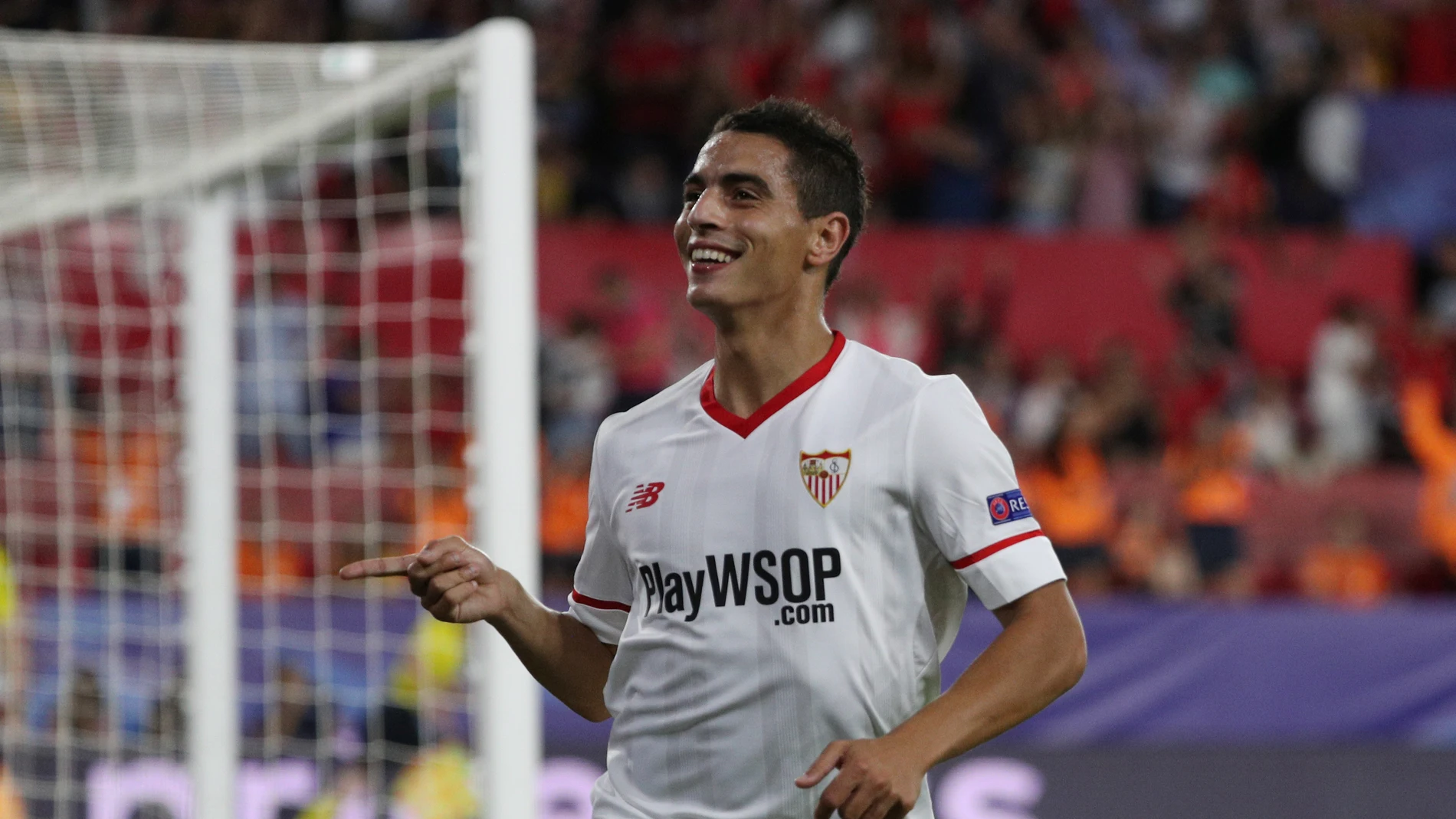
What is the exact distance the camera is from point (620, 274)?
934 cm

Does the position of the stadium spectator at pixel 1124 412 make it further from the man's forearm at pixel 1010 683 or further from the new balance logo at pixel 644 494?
the man's forearm at pixel 1010 683

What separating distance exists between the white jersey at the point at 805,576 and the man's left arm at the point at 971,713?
0.19 ft

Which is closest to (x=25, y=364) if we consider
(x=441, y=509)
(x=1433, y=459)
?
(x=441, y=509)

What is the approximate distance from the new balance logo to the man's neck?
17cm

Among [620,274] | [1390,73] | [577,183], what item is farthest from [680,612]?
[1390,73]

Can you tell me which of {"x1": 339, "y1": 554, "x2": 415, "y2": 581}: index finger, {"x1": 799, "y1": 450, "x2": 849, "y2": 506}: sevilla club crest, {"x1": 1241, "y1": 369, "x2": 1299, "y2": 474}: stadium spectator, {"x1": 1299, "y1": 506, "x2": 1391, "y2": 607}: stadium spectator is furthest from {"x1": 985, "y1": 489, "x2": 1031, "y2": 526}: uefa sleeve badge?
{"x1": 1241, "y1": 369, "x2": 1299, "y2": 474}: stadium spectator

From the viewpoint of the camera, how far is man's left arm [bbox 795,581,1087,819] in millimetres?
2322

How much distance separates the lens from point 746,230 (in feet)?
9.21

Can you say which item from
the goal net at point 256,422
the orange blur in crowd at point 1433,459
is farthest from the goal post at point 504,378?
the orange blur in crowd at point 1433,459

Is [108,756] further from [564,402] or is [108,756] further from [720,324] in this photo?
[720,324]

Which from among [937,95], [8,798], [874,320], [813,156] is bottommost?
[8,798]

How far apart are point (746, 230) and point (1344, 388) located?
315 inches

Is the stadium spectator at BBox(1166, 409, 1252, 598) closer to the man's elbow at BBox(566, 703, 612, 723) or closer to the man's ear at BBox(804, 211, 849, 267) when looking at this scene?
the man's elbow at BBox(566, 703, 612, 723)

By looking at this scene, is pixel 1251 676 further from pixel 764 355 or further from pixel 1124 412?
pixel 764 355
